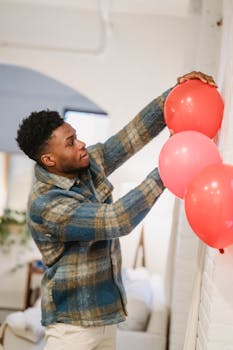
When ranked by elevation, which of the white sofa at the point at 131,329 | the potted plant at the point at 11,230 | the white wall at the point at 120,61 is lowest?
the potted plant at the point at 11,230

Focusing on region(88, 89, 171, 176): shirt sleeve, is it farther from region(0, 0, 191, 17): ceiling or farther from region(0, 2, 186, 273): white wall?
region(0, 0, 191, 17): ceiling

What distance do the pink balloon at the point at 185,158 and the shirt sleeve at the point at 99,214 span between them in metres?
0.08

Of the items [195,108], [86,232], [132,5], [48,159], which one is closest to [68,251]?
[86,232]

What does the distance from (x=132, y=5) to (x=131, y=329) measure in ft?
7.75

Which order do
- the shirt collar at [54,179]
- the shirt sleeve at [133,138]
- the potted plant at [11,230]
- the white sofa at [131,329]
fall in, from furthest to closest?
the potted plant at [11,230], the white sofa at [131,329], the shirt sleeve at [133,138], the shirt collar at [54,179]

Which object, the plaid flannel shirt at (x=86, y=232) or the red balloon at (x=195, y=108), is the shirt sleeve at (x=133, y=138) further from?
the red balloon at (x=195, y=108)

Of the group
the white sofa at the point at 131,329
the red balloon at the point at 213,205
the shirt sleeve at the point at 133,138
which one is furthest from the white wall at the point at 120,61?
the red balloon at the point at 213,205

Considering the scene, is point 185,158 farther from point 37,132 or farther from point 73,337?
point 73,337

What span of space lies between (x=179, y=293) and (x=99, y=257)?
942 mm

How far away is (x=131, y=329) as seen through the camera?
2322 millimetres

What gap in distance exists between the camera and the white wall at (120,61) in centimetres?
314

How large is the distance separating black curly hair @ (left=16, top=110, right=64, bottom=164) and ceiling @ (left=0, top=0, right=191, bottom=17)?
1955mm

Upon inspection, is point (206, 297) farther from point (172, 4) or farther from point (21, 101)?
point (21, 101)

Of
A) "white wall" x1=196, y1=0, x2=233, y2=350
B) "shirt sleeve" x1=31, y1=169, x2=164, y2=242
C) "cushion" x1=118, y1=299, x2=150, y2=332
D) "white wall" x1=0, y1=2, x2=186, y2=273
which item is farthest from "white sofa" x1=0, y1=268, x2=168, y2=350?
"shirt sleeve" x1=31, y1=169, x2=164, y2=242
